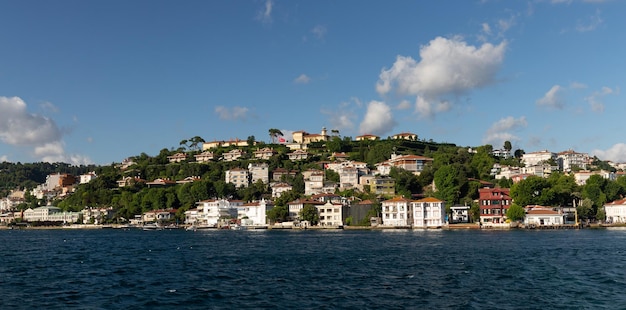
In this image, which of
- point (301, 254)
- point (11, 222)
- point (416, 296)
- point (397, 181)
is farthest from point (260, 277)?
point (11, 222)

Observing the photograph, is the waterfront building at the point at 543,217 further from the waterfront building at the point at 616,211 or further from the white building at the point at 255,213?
the white building at the point at 255,213

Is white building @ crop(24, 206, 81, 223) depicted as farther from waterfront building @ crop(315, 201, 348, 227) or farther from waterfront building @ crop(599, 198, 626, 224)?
waterfront building @ crop(599, 198, 626, 224)

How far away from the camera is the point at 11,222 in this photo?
13550 centimetres

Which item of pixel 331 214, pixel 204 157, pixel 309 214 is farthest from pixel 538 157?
pixel 204 157

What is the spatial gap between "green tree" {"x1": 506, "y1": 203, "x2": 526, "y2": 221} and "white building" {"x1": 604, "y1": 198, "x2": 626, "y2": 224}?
46.3ft

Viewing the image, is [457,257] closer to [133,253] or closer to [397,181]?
[133,253]

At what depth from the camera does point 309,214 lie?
85.9 m

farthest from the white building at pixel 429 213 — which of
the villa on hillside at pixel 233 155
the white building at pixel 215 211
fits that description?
the villa on hillside at pixel 233 155

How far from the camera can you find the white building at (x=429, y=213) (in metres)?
80.2

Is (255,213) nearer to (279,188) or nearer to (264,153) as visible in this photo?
(279,188)

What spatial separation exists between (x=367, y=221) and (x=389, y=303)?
2532 inches

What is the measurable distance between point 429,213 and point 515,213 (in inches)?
461

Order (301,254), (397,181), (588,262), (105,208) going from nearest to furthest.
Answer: (588,262)
(301,254)
(397,181)
(105,208)

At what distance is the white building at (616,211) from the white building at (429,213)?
22842 mm
